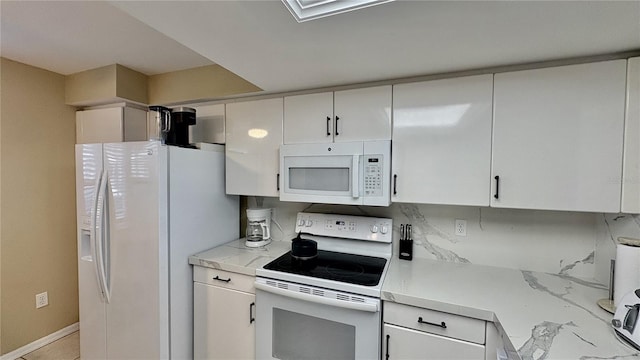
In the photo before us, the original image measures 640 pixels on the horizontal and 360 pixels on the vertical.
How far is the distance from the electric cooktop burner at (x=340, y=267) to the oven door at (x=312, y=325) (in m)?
0.09

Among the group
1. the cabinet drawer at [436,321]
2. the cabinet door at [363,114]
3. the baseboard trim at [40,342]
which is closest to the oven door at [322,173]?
the cabinet door at [363,114]

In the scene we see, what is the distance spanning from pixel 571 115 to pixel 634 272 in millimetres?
733

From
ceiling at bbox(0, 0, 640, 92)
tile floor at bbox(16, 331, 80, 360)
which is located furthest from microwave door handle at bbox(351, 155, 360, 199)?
tile floor at bbox(16, 331, 80, 360)

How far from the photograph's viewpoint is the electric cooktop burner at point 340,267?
1509 mm

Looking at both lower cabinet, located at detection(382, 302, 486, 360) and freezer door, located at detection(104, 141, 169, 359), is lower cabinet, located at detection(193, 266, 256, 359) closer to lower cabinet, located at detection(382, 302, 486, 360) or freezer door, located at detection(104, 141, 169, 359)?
freezer door, located at detection(104, 141, 169, 359)

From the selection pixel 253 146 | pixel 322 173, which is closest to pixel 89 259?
pixel 253 146

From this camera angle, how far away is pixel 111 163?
1792mm

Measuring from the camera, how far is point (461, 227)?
1783 millimetres

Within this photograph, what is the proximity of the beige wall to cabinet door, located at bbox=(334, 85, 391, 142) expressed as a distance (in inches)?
98.9

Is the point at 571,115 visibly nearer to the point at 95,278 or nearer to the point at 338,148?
the point at 338,148

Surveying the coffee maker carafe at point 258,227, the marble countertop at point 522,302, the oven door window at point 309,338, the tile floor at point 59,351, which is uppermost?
the coffee maker carafe at point 258,227

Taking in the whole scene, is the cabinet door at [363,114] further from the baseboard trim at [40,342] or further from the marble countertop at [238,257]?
the baseboard trim at [40,342]

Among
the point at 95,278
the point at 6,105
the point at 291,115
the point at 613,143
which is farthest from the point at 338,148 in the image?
the point at 6,105

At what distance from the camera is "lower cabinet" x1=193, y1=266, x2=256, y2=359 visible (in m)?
1.72
